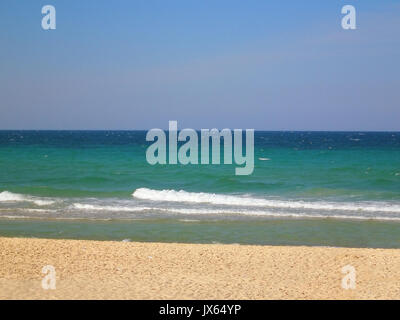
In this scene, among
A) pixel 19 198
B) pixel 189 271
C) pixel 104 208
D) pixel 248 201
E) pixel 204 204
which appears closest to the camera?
pixel 189 271

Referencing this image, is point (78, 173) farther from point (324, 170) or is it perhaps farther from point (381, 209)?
point (381, 209)

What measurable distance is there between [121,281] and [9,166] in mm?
32012

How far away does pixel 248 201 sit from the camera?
23.3m

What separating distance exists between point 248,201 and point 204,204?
2.14 metres

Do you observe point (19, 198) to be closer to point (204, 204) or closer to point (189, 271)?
point (204, 204)

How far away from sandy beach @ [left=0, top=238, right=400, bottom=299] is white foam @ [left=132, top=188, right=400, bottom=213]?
8.50m

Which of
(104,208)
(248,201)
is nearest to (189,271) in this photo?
(104,208)

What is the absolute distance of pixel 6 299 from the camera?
8508 millimetres

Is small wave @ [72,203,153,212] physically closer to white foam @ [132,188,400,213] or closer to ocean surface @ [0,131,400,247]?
ocean surface @ [0,131,400,247]

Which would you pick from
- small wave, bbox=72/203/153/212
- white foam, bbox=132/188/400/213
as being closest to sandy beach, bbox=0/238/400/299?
small wave, bbox=72/203/153/212

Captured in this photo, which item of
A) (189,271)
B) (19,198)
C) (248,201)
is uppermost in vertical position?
(189,271)

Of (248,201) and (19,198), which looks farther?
(19,198)

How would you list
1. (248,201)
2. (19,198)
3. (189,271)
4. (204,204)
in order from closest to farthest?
(189,271) → (204,204) → (248,201) → (19,198)
